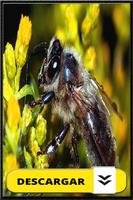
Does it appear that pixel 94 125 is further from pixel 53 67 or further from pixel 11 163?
pixel 11 163

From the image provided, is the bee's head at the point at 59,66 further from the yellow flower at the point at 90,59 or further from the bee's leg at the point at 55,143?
the bee's leg at the point at 55,143

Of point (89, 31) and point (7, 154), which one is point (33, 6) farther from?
point (7, 154)

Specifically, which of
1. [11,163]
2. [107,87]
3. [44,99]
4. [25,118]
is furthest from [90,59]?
[11,163]

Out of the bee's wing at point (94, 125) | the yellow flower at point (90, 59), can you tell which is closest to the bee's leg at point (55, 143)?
the bee's wing at point (94, 125)

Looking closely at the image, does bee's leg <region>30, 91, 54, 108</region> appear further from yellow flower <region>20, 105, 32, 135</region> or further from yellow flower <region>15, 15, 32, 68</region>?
yellow flower <region>15, 15, 32, 68</region>

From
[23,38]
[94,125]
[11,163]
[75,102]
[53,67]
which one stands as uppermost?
[23,38]

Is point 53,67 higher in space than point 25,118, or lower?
higher

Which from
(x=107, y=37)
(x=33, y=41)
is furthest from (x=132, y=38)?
(x=33, y=41)
